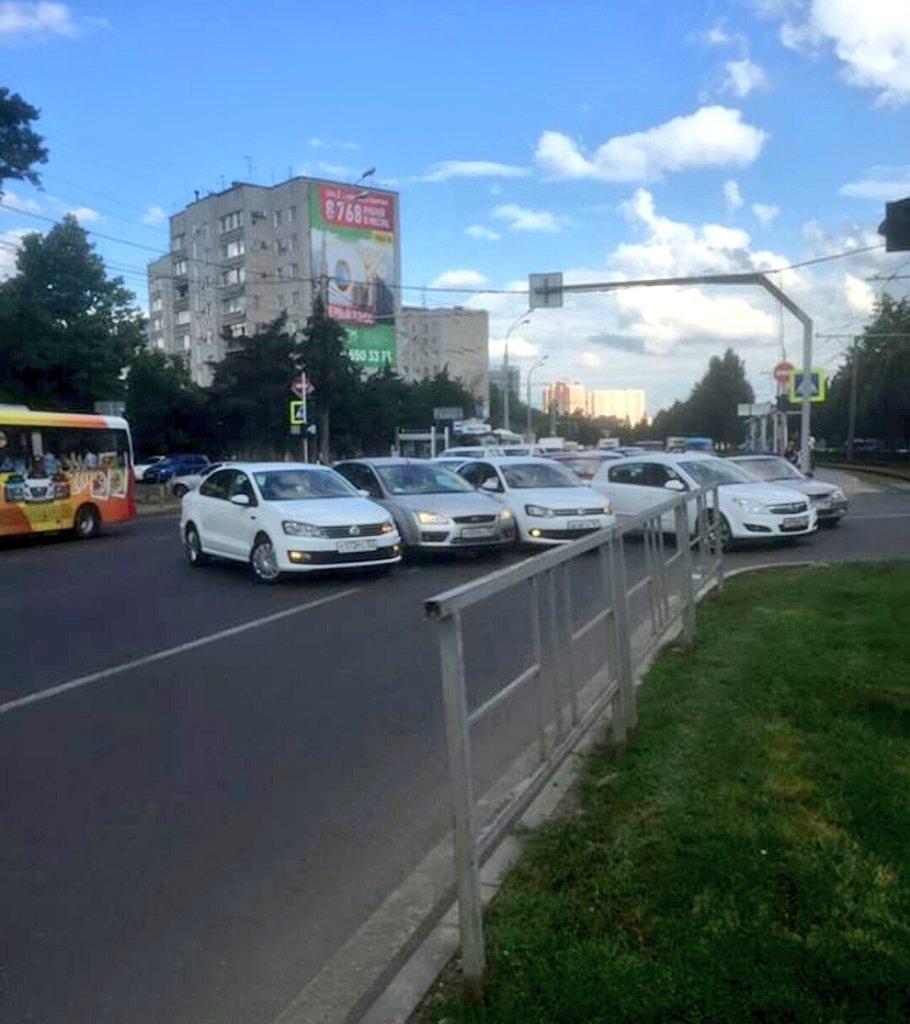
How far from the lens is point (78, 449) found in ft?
70.3

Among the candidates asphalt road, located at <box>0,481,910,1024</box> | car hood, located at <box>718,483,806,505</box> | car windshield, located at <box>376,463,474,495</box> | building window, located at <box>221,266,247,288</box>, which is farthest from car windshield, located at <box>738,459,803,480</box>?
building window, located at <box>221,266,247,288</box>

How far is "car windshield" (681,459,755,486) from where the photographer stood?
56.2ft

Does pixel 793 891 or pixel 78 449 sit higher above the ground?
pixel 78 449

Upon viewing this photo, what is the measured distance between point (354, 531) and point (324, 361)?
1432 inches

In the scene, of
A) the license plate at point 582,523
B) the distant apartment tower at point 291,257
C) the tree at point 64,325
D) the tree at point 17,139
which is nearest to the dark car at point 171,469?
the tree at point 64,325

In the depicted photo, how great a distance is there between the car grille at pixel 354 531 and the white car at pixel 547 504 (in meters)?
3.13

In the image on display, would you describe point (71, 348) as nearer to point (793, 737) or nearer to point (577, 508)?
point (577, 508)

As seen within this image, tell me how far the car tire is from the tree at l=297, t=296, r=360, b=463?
98.1 ft

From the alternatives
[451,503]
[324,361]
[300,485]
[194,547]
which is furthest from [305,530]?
[324,361]

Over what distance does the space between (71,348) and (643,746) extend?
3921cm

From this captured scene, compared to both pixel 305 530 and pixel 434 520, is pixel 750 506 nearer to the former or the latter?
pixel 434 520

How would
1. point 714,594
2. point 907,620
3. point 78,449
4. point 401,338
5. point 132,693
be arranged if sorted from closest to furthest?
point 132,693 < point 907,620 < point 714,594 < point 78,449 < point 401,338

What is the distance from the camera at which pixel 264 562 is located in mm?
13469

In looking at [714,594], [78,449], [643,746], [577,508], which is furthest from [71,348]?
[643,746]
